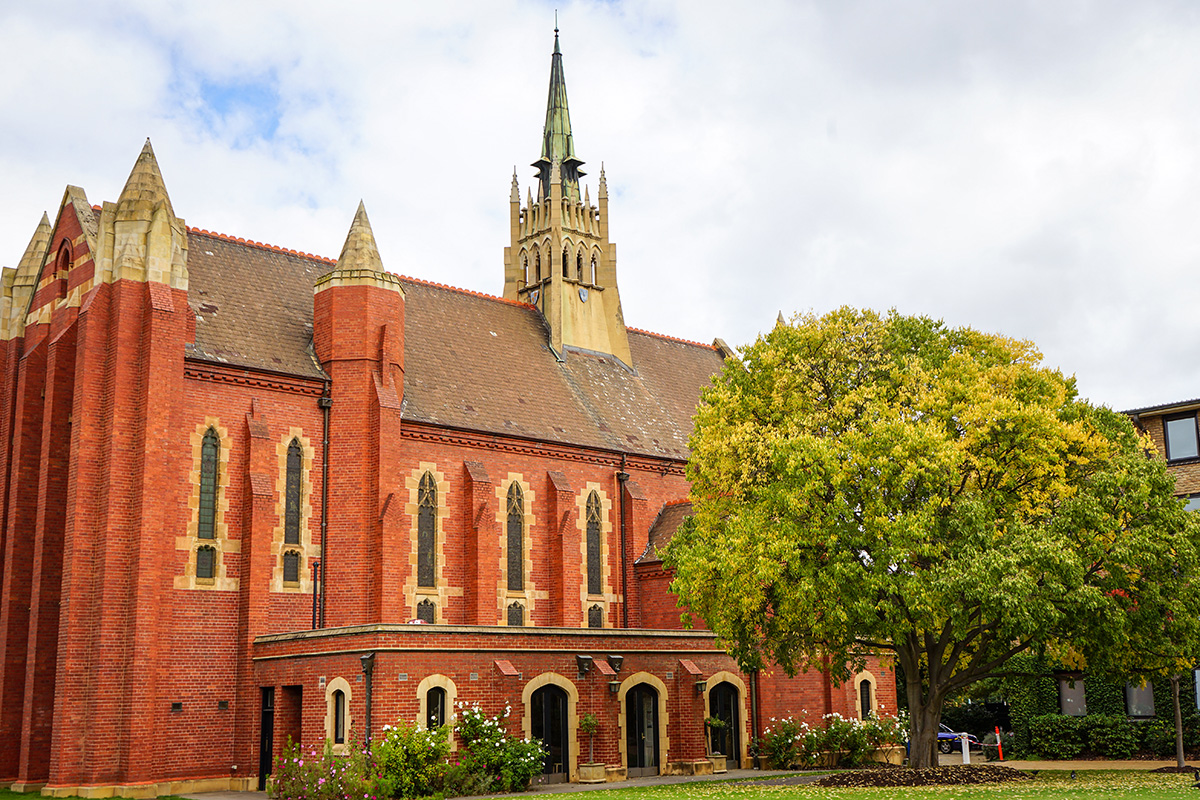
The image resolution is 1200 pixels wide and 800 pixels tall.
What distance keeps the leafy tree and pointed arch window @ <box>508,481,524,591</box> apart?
9086 millimetres

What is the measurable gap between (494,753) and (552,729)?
Result: 2.87 metres

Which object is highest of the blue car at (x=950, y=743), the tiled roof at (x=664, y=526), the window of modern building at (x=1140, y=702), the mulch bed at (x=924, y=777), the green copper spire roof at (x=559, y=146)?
the green copper spire roof at (x=559, y=146)

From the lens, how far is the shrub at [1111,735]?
1453 inches

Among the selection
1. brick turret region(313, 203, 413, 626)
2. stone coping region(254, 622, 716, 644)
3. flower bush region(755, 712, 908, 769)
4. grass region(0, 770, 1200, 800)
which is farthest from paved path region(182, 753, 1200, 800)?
brick turret region(313, 203, 413, 626)

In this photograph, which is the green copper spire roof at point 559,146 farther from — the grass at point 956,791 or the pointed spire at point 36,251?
the grass at point 956,791

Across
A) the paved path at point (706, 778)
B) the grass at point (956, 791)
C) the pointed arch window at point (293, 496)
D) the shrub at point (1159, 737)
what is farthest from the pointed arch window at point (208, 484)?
the shrub at point (1159, 737)

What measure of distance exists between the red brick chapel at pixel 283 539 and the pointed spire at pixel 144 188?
88 millimetres

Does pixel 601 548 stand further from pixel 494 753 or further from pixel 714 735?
pixel 494 753

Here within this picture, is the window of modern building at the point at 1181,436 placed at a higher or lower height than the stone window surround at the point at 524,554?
higher

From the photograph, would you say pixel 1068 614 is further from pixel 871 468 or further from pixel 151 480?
pixel 151 480

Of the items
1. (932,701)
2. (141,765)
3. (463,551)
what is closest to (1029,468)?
(932,701)

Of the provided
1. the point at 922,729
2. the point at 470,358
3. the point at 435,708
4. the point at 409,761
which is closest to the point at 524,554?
the point at 470,358

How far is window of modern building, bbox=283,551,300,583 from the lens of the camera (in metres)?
32.2

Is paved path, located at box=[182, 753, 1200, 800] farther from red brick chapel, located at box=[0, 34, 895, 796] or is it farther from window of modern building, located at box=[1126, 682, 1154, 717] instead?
window of modern building, located at box=[1126, 682, 1154, 717]
